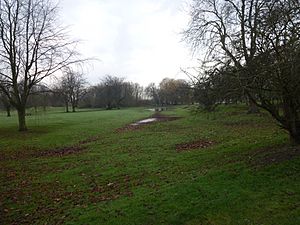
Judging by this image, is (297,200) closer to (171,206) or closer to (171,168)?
(171,206)

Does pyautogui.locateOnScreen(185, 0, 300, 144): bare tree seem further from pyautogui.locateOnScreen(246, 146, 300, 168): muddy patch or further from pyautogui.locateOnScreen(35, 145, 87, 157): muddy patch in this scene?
pyautogui.locateOnScreen(35, 145, 87, 157): muddy patch

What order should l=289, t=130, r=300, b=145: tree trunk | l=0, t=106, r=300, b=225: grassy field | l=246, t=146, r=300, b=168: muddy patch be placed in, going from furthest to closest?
1. l=289, t=130, r=300, b=145: tree trunk
2. l=246, t=146, r=300, b=168: muddy patch
3. l=0, t=106, r=300, b=225: grassy field

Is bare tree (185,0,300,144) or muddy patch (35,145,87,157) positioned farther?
muddy patch (35,145,87,157)

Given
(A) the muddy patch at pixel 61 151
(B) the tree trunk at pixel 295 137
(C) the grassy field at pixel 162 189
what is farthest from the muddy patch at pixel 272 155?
(A) the muddy patch at pixel 61 151

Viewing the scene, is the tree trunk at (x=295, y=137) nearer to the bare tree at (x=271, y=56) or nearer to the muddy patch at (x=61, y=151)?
the bare tree at (x=271, y=56)

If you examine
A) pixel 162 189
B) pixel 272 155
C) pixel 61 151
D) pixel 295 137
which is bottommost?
pixel 61 151

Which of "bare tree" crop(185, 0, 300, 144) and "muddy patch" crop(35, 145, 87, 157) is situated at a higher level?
"bare tree" crop(185, 0, 300, 144)

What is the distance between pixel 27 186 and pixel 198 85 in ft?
21.9

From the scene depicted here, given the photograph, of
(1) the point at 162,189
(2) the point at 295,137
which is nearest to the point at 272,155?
(2) the point at 295,137

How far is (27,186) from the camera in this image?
8898 millimetres

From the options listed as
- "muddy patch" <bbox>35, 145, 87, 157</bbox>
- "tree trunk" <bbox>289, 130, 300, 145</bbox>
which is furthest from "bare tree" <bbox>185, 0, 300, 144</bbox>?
"muddy patch" <bbox>35, 145, 87, 157</bbox>

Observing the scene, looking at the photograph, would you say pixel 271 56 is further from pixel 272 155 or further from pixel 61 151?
pixel 61 151

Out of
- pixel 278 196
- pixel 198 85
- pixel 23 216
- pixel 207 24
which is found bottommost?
pixel 23 216

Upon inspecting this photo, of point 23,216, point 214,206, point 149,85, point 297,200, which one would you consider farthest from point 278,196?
point 149,85
